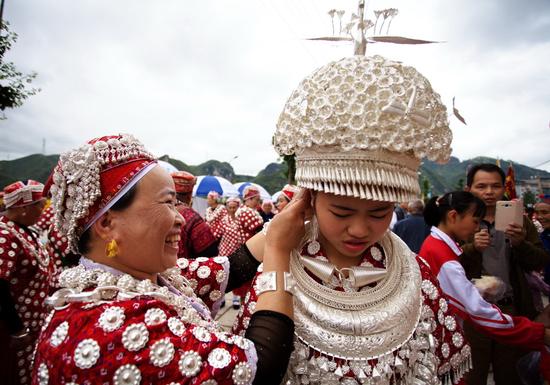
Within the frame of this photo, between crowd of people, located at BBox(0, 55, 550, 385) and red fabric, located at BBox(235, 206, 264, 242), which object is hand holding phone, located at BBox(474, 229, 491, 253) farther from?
red fabric, located at BBox(235, 206, 264, 242)

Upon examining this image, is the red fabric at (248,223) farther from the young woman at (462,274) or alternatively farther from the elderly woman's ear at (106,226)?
the elderly woman's ear at (106,226)

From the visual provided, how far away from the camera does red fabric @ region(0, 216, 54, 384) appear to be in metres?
2.80

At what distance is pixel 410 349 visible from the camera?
1372 mm

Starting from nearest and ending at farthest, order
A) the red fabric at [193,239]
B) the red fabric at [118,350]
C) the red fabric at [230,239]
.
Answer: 1. the red fabric at [118,350]
2. the red fabric at [193,239]
3. the red fabric at [230,239]

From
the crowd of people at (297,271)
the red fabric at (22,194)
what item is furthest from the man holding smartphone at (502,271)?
the red fabric at (22,194)

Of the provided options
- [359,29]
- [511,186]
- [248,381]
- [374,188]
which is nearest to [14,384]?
[248,381]

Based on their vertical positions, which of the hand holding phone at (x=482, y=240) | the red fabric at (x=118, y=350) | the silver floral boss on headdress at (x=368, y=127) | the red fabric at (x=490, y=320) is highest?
the silver floral boss on headdress at (x=368, y=127)

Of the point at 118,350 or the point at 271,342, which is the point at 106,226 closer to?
the point at 118,350

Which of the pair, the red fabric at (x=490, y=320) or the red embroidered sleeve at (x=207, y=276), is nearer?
the red embroidered sleeve at (x=207, y=276)

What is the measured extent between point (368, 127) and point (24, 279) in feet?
10.9

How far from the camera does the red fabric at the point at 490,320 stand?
207cm

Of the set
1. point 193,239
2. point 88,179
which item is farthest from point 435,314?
point 193,239

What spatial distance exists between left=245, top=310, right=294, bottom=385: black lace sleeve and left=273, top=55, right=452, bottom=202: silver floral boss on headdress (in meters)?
0.52

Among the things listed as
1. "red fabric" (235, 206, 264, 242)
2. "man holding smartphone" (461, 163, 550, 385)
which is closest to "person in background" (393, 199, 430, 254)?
"man holding smartphone" (461, 163, 550, 385)
